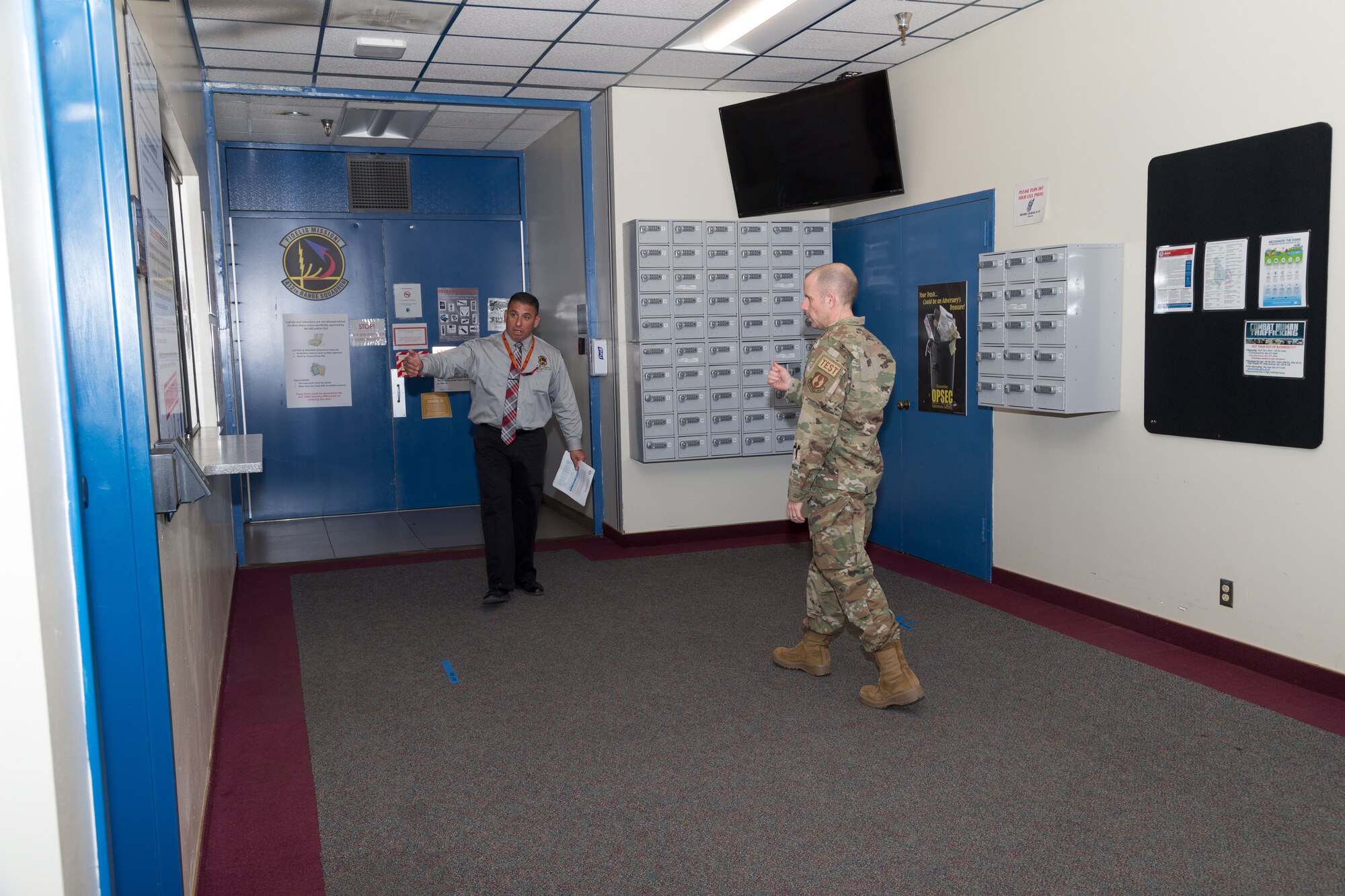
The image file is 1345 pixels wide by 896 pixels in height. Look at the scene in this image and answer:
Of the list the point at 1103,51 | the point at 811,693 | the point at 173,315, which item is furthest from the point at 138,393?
the point at 1103,51

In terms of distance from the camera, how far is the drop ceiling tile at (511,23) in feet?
14.4

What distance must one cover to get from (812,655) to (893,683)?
1.39 ft

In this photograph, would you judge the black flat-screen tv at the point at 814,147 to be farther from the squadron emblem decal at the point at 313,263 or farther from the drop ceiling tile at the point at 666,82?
the squadron emblem decal at the point at 313,263

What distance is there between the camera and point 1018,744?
3.06m

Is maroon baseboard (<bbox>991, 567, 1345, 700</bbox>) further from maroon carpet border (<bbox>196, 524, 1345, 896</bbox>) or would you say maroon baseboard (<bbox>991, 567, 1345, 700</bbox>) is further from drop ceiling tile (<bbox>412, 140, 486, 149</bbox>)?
drop ceiling tile (<bbox>412, 140, 486, 149</bbox>)

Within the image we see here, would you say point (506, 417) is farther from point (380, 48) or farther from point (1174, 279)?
point (1174, 279)

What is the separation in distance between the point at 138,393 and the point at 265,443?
18.4 feet

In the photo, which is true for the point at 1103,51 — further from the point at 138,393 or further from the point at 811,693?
the point at 138,393

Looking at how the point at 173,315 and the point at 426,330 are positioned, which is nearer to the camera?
the point at 173,315

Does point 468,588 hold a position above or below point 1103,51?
below

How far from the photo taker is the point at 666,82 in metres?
5.73

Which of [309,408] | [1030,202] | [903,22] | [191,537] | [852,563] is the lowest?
[852,563]

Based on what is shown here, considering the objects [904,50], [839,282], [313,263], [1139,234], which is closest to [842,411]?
[839,282]

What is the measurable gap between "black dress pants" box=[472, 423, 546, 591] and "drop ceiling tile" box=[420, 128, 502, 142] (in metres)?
2.76
